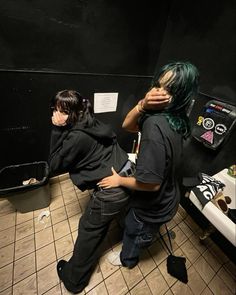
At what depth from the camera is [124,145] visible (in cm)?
210

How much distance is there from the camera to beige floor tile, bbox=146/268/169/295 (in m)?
1.14

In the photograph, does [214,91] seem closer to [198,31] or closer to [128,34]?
[198,31]

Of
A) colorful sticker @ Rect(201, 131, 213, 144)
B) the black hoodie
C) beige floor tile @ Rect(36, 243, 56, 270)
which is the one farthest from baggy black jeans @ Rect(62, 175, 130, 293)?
colorful sticker @ Rect(201, 131, 213, 144)

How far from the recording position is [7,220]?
1405mm

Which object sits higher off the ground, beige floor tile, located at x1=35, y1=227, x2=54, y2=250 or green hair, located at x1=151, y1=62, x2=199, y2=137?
green hair, located at x1=151, y1=62, x2=199, y2=137

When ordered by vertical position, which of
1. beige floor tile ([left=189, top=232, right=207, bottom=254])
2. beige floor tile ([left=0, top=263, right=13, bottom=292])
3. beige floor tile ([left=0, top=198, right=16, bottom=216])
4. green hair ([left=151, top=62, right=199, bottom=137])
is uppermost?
green hair ([left=151, top=62, right=199, bottom=137])

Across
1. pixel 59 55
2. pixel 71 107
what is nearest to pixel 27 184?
pixel 71 107

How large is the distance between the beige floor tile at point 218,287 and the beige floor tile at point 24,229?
152 centimetres

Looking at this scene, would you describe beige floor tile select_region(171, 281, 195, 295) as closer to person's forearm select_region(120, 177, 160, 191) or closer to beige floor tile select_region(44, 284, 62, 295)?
beige floor tile select_region(44, 284, 62, 295)

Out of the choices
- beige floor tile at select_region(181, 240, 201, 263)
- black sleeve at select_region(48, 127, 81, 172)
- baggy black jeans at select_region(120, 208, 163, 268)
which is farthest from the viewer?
beige floor tile at select_region(181, 240, 201, 263)

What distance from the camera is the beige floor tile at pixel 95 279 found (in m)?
1.11

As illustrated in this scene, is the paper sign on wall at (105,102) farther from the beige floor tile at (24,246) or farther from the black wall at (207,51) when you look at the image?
the beige floor tile at (24,246)

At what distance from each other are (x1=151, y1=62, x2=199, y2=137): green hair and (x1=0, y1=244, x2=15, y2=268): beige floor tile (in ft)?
4.90

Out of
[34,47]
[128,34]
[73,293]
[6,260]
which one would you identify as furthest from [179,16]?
[6,260]
